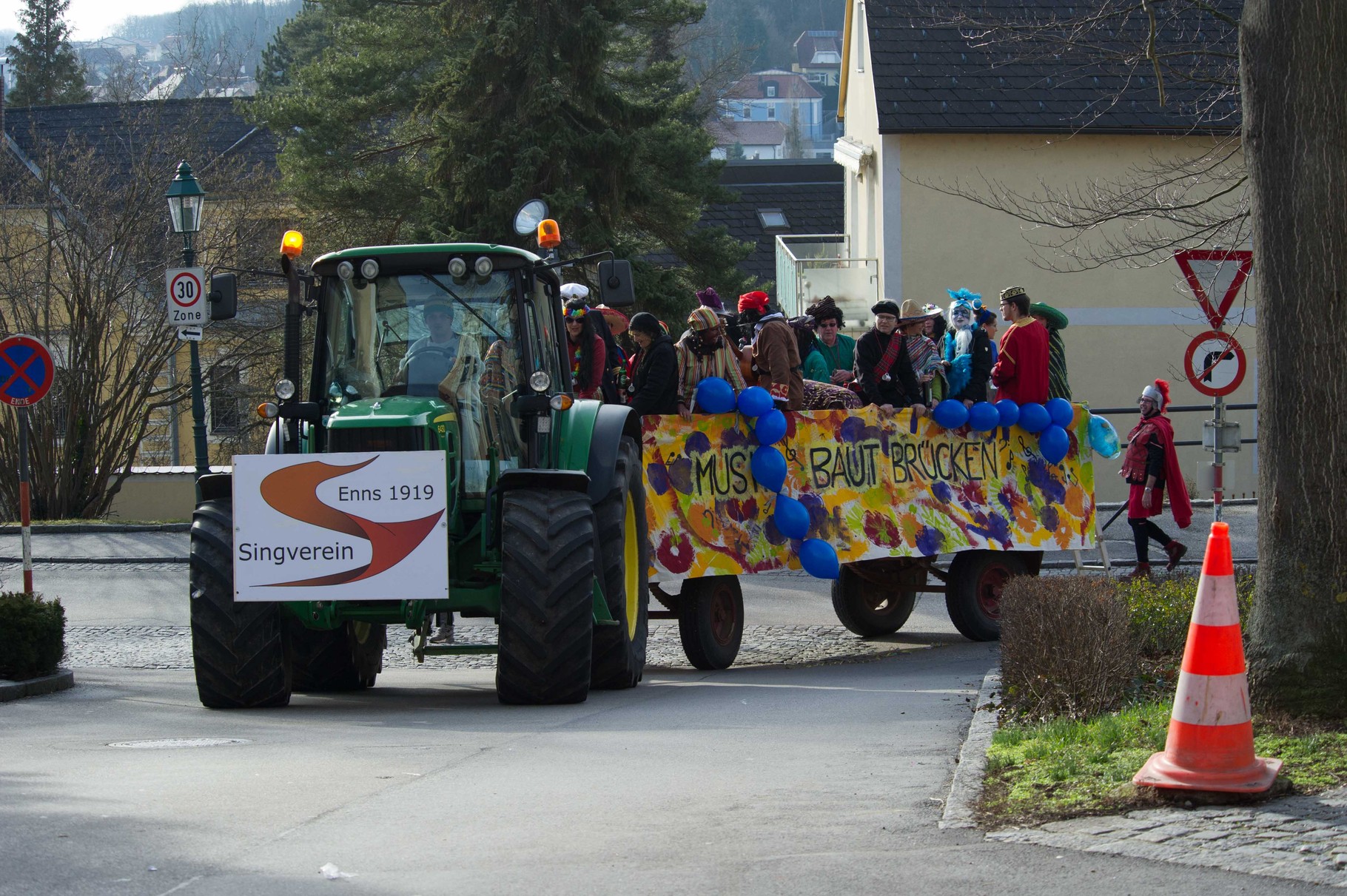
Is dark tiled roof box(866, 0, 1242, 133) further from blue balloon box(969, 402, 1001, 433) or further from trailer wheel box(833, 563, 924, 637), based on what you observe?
blue balloon box(969, 402, 1001, 433)

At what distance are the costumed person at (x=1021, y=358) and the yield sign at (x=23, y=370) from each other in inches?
304

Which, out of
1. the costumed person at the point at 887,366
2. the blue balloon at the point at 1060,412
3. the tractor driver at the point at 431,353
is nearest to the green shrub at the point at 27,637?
the tractor driver at the point at 431,353

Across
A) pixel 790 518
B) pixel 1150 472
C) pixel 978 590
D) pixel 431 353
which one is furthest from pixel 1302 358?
pixel 1150 472

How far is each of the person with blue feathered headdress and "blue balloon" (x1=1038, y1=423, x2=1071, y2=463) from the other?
0.57 m

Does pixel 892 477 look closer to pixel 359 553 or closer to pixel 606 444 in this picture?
pixel 606 444

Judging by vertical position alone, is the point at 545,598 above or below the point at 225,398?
below

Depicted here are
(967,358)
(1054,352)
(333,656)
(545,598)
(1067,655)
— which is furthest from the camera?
(1054,352)

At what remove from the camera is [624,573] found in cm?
1001

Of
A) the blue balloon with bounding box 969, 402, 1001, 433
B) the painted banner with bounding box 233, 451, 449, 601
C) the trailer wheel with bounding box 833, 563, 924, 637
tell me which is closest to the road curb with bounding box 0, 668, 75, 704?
the painted banner with bounding box 233, 451, 449, 601

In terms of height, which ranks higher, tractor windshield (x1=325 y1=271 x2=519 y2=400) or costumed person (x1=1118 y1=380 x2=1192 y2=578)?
tractor windshield (x1=325 y1=271 x2=519 y2=400)

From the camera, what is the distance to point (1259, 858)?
5.24 meters

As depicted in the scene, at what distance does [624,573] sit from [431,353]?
5.57 ft

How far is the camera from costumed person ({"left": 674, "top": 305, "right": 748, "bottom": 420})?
Answer: 12062mm

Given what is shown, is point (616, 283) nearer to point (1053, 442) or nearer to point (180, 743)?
point (180, 743)
